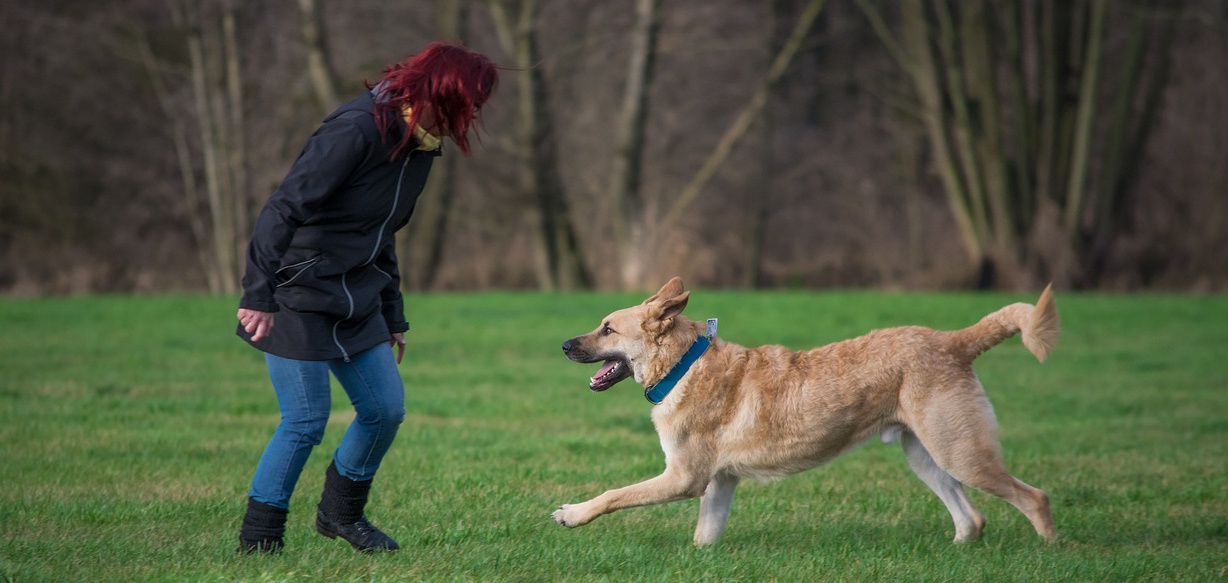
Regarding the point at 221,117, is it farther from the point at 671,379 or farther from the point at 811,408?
the point at 811,408

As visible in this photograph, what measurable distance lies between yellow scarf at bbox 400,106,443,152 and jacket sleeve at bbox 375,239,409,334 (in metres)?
0.52

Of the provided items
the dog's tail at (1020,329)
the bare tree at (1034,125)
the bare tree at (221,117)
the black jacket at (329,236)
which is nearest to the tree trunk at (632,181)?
the bare tree at (1034,125)

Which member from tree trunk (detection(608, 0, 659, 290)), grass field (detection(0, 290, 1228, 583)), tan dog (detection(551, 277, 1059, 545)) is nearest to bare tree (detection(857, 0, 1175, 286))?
tree trunk (detection(608, 0, 659, 290))

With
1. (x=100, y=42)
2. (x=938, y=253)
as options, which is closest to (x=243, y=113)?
(x=100, y=42)

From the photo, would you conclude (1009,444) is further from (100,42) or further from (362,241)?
(100,42)

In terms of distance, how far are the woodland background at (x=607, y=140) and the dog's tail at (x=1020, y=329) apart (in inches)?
753

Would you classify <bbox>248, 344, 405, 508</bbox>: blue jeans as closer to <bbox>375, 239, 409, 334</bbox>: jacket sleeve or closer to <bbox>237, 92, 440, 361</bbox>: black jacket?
<bbox>237, 92, 440, 361</bbox>: black jacket

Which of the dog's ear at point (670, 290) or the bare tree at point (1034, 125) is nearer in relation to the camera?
the dog's ear at point (670, 290)

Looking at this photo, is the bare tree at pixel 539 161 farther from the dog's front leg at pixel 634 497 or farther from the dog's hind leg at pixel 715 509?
the dog's front leg at pixel 634 497

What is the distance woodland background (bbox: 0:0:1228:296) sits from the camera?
2491cm

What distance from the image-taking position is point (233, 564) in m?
5.00

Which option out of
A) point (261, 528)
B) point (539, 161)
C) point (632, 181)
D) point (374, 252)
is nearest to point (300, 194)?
point (374, 252)

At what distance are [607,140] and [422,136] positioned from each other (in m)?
23.5

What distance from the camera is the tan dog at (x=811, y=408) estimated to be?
552cm
